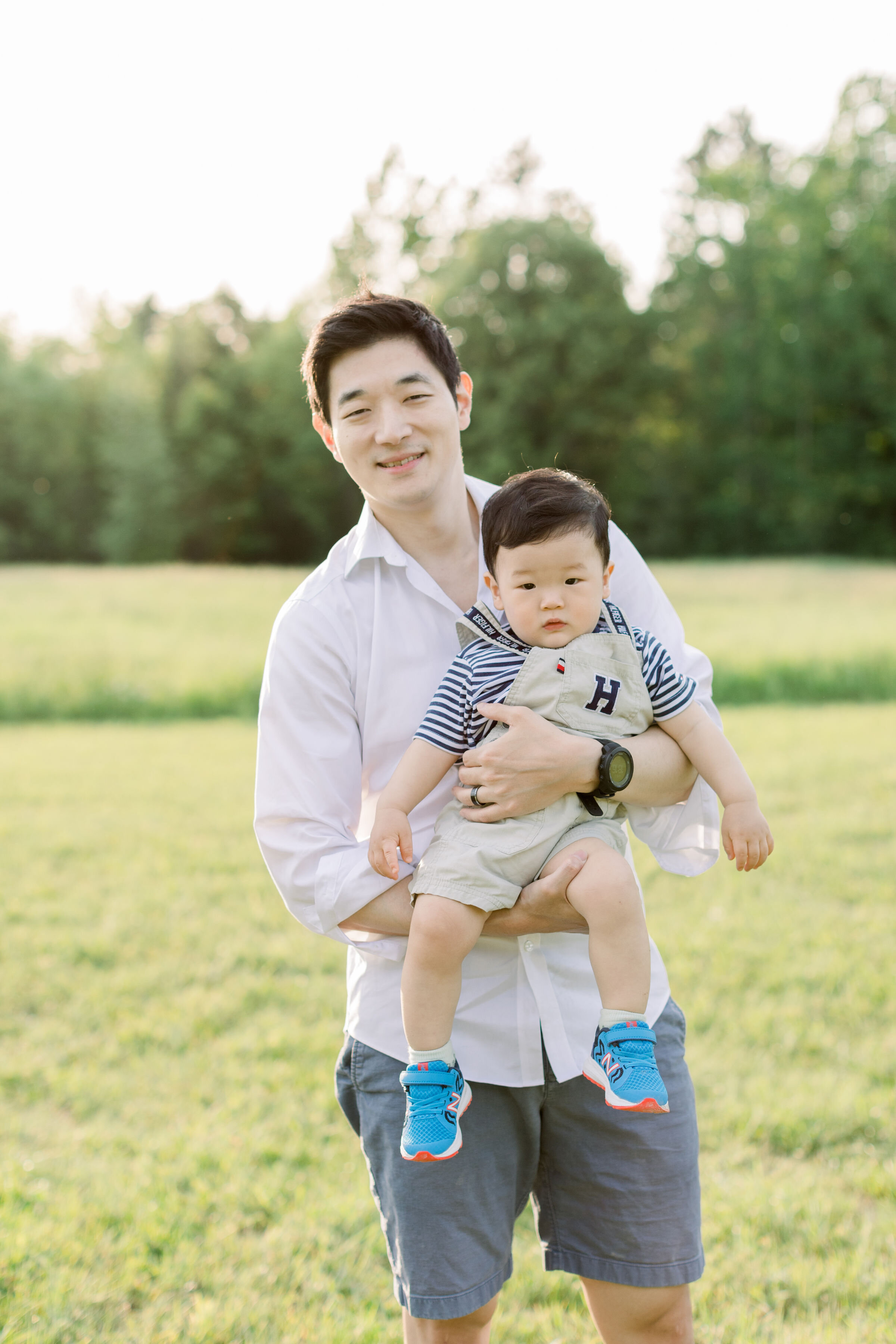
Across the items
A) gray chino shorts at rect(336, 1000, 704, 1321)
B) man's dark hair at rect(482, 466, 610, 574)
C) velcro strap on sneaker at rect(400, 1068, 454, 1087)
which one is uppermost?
man's dark hair at rect(482, 466, 610, 574)

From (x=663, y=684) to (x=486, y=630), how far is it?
35cm

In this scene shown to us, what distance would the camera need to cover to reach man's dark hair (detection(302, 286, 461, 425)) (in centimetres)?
209

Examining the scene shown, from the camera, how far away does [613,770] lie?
191 cm

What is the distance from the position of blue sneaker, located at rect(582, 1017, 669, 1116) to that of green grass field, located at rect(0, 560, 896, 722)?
10.7 metres

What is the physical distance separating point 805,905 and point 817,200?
3729 cm

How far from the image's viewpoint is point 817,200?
36.9 meters

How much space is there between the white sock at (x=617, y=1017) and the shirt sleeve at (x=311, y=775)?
0.39m

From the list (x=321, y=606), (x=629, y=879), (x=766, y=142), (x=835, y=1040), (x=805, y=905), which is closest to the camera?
(x=629, y=879)

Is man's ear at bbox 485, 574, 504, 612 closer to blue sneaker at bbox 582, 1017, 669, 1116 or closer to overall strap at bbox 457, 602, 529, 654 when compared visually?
overall strap at bbox 457, 602, 529, 654

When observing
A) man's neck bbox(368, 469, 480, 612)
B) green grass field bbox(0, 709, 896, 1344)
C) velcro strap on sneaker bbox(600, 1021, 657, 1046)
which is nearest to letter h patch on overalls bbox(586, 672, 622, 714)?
man's neck bbox(368, 469, 480, 612)

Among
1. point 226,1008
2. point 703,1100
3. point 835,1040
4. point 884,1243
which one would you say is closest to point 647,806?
point 884,1243

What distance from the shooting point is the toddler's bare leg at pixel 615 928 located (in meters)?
1.83

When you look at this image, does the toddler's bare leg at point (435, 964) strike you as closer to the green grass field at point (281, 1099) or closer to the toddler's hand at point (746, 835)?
the toddler's hand at point (746, 835)

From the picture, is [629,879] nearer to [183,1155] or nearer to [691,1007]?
[183,1155]
